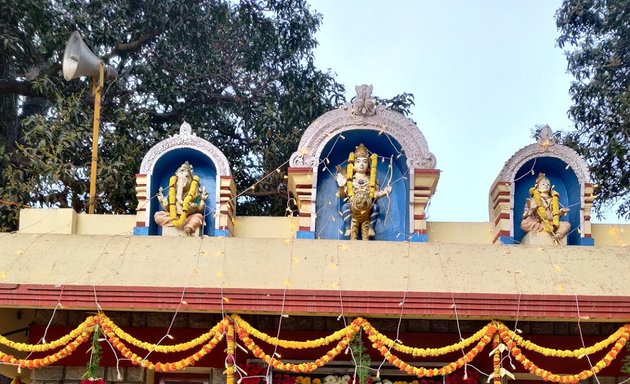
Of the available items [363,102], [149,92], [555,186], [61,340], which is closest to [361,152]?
[363,102]

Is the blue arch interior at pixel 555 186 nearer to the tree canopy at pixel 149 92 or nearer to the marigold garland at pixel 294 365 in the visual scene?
the marigold garland at pixel 294 365

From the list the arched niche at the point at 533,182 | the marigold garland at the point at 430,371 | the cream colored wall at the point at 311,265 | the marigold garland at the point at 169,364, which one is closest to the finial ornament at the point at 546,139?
the arched niche at the point at 533,182

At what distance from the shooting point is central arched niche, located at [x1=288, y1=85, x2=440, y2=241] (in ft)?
38.2

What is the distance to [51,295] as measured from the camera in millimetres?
9266

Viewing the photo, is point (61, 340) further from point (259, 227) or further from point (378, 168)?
point (378, 168)

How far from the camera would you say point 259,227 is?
11.9 metres

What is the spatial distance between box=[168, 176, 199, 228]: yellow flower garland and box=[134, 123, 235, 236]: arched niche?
0.96 feet

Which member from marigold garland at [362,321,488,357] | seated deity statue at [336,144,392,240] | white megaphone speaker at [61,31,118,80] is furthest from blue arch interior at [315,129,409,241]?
white megaphone speaker at [61,31,118,80]

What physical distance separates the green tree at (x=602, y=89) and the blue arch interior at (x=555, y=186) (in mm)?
5661

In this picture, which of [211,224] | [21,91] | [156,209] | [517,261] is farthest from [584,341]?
[21,91]

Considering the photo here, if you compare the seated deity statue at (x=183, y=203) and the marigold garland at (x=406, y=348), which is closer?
the marigold garland at (x=406, y=348)

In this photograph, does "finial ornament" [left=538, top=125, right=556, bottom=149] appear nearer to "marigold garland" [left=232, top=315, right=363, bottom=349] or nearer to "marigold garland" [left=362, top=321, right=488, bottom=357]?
"marigold garland" [left=362, top=321, right=488, bottom=357]

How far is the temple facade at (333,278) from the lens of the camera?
365 inches

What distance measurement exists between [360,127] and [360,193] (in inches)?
36.2
